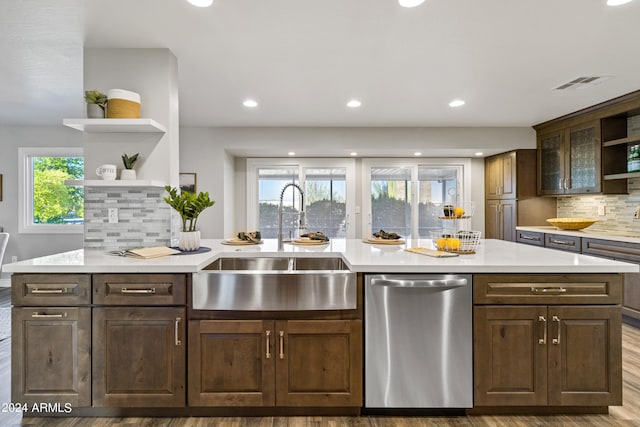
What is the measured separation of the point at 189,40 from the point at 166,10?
0.37 m

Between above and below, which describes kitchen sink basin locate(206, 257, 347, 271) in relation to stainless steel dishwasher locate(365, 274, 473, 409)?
above

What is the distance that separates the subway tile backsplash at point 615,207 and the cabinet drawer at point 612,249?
2.21 ft

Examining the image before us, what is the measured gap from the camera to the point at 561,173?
4660 millimetres

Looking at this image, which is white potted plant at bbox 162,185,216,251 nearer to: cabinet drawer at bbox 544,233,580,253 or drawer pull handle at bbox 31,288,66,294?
drawer pull handle at bbox 31,288,66,294

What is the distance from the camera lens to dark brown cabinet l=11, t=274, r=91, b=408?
187 cm

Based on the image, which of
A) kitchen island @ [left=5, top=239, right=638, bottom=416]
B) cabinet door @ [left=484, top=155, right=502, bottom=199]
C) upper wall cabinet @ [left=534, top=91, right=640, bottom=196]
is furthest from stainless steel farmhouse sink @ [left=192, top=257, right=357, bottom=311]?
cabinet door @ [left=484, top=155, right=502, bottom=199]

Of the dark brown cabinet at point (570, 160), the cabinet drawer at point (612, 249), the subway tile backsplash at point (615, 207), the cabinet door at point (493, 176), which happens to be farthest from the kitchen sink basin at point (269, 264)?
the cabinet door at point (493, 176)

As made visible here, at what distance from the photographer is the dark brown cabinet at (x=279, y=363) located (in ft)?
6.24

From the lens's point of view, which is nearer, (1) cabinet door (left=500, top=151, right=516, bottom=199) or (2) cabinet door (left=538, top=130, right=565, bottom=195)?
(2) cabinet door (left=538, top=130, right=565, bottom=195)

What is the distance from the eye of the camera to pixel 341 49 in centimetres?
260

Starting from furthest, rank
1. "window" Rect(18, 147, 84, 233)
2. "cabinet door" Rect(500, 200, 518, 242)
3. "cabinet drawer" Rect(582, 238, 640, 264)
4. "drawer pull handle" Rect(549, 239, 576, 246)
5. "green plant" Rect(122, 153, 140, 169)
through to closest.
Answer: "window" Rect(18, 147, 84, 233) → "cabinet door" Rect(500, 200, 518, 242) → "drawer pull handle" Rect(549, 239, 576, 246) → "cabinet drawer" Rect(582, 238, 640, 264) → "green plant" Rect(122, 153, 140, 169)

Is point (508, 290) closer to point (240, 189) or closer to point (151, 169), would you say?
point (151, 169)

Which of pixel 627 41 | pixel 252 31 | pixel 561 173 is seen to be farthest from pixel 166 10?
pixel 561 173

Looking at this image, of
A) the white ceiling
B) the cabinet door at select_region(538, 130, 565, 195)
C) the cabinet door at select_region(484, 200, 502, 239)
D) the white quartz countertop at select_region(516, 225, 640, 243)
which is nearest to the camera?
the white ceiling
